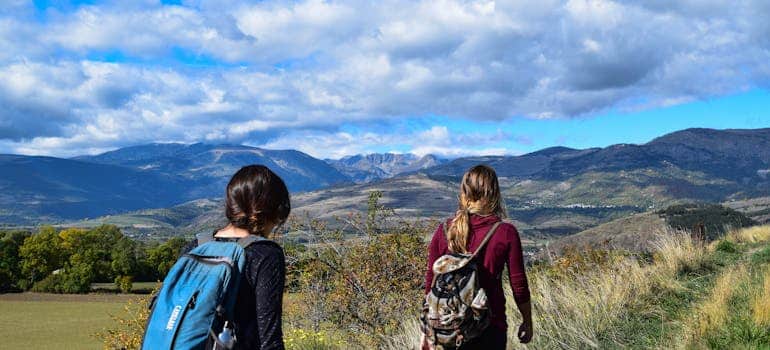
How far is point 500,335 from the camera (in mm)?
3523

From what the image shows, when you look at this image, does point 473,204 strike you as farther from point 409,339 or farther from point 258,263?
point 409,339

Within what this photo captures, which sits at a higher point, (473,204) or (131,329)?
(473,204)

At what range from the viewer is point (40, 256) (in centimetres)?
5675

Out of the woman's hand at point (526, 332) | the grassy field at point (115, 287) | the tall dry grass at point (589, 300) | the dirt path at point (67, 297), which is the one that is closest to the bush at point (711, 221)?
the tall dry grass at point (589, 300)

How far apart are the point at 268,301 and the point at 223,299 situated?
0.18m

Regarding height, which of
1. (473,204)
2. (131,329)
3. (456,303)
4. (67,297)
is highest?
(473,204)

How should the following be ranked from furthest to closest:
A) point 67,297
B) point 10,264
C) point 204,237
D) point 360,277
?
point 10,264, point 67,297, point 360,277, point 204,237

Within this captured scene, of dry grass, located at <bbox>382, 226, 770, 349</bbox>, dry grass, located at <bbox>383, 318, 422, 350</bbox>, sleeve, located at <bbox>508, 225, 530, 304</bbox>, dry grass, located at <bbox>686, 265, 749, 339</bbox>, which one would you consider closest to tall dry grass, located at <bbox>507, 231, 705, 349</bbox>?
dry grass, located at <bbox>382, 226, 770, 349</bbox>

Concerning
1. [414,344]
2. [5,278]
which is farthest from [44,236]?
[414,344]

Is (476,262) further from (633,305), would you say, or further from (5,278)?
(5,278)

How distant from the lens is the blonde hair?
11.7 ft

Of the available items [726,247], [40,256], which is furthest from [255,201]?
[40,256]

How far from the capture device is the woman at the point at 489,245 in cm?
349

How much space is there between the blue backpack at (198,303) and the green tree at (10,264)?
62.1 metres
